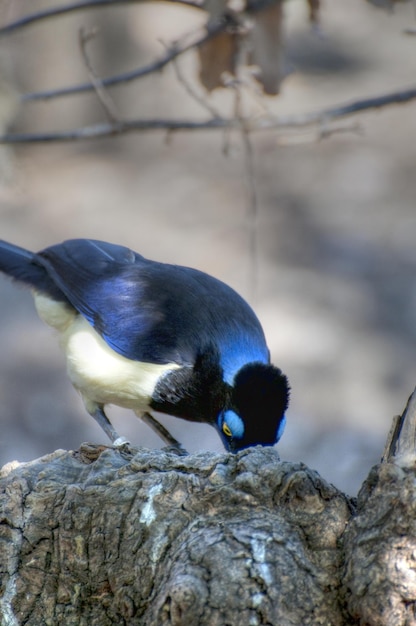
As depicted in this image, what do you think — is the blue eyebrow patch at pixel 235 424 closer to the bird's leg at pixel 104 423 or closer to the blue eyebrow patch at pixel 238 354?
the blue eyebrow patch at pixel 238 354

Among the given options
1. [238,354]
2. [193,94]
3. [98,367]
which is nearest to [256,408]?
[238,354]

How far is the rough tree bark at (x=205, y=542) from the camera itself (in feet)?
7.73

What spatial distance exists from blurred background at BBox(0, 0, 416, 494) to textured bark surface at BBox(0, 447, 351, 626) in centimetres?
377

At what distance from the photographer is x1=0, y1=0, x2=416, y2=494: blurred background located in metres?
7.64

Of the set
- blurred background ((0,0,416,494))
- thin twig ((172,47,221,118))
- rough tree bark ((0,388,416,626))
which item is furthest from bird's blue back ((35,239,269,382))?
blurred background ((0,0,416,494))

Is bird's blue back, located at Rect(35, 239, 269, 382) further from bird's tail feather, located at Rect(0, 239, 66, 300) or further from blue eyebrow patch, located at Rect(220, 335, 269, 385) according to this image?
bird's tail feather, located at Rect(0, 239, 66, 300)

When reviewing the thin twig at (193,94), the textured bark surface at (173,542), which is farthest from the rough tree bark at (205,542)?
the thin twig at (193,94)

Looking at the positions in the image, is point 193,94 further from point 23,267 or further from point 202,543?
point 202,543

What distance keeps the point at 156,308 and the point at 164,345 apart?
0.61ft

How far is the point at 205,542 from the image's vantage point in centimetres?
247

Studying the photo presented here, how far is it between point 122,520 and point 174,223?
7.71 m

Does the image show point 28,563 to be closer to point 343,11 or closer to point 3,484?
point 3,484

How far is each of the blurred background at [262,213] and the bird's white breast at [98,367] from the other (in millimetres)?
1788

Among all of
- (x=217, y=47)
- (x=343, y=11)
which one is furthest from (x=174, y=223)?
(x=217, y=47)
